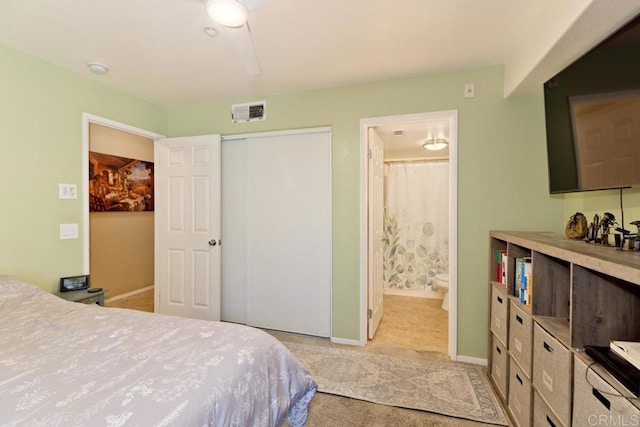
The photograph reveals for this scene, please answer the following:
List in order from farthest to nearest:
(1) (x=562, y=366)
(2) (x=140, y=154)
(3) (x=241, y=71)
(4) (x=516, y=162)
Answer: (2) (x=140, y=154) < (3) (x=241, y=71) < (4) (x=516, y=162) < (1) (x=562, y=366)

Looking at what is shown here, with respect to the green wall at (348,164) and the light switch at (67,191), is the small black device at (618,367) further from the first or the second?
the light switch at (67,191)

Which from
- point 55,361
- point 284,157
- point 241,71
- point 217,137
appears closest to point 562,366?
point 55,361

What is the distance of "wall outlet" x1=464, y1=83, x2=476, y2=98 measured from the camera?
237 centimetres

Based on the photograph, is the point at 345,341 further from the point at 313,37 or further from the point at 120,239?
the point at 120,239

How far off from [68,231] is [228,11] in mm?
2282

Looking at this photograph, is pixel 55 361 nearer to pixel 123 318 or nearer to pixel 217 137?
pixel 123 318

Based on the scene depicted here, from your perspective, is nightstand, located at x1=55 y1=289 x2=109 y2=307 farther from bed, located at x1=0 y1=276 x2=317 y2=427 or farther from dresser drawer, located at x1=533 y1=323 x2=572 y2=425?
dresser drawer, located at x1=533 y1=323 x2=572 y2=425

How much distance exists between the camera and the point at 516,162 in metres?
2.29

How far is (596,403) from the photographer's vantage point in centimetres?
97

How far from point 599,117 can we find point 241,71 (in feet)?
7.80

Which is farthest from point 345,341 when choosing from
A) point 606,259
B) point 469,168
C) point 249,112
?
point 249,112

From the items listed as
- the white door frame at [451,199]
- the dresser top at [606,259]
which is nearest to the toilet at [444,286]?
the white door frame at [451,199]

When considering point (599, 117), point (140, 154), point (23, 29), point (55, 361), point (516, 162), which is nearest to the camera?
point (55, 361)

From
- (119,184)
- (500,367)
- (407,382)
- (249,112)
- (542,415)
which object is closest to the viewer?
(542,415)
